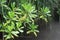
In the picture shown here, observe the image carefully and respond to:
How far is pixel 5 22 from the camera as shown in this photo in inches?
91.7

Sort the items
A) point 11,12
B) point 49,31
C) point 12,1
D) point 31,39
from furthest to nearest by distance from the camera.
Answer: point 49,31 < point 31,39 < point 12,1 < point 11,12

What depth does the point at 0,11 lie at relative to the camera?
2383 mm

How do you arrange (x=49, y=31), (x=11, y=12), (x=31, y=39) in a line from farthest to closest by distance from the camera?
1. (x=49, y=31)
2. (x=31, y=39)
3. (x=11, y=12)

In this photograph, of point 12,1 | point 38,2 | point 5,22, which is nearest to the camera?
point 5,22

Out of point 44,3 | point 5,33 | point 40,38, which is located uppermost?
point 44,3

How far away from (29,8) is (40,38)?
1.10m

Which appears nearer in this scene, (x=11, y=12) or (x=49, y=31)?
(x=11, y=12)

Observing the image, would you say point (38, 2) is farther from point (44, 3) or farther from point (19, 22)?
point (19, 22)

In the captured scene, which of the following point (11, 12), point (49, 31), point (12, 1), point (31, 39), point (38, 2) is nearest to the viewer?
point (11, 12)

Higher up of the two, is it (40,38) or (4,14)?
(4,14)

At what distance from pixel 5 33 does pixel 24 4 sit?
1.27ft

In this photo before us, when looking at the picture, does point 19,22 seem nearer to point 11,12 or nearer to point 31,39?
point 11,12

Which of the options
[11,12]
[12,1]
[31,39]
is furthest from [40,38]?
[11,12]

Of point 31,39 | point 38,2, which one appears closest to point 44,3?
point 38,2
